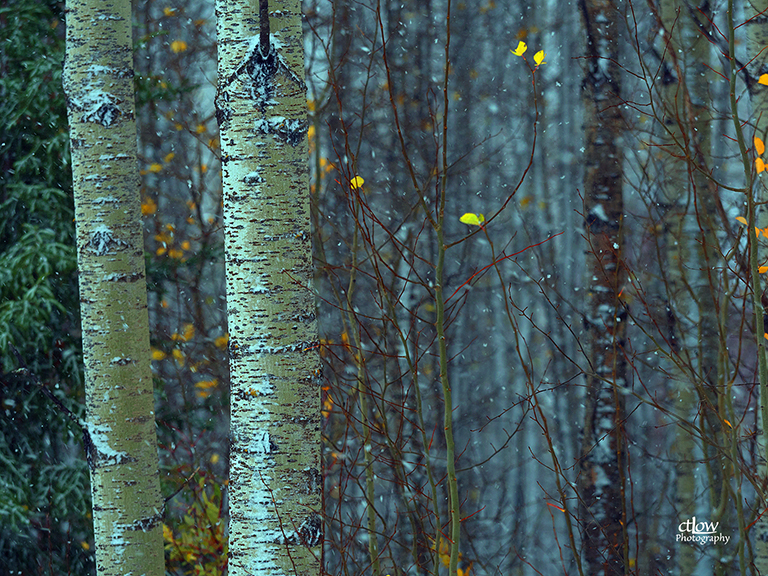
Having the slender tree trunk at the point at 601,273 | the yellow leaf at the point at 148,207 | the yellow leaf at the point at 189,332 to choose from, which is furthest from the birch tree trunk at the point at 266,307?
the yellow leaf at the point at 148,207

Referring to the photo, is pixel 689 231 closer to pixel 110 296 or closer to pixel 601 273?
pixel 601 273

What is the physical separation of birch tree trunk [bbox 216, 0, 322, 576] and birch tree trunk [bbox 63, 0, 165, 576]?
2.03ft

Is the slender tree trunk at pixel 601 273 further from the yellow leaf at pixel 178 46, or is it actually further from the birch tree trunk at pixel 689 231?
the yellow leaf at pixel 178 46

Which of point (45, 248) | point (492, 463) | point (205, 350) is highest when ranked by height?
point (45, 248)

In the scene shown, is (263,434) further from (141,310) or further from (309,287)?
(141,310)

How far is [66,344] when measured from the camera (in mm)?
3246

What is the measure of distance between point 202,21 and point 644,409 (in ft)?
15.2

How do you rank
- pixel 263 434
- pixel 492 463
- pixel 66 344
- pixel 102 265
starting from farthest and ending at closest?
pixel 492 463 → pixel 66 344 → pixel 102 265 → pixel 263 434

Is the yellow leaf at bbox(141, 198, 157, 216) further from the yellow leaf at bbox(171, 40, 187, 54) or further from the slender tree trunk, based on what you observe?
the slender tree trunk

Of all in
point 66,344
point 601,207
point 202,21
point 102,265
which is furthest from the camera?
point 202,21

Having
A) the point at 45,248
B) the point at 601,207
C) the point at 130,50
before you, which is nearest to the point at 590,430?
the point at 601,207

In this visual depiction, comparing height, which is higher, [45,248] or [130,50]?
[130,50]

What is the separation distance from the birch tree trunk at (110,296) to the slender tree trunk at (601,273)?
6.60ft

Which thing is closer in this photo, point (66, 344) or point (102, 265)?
point (102, 265)
